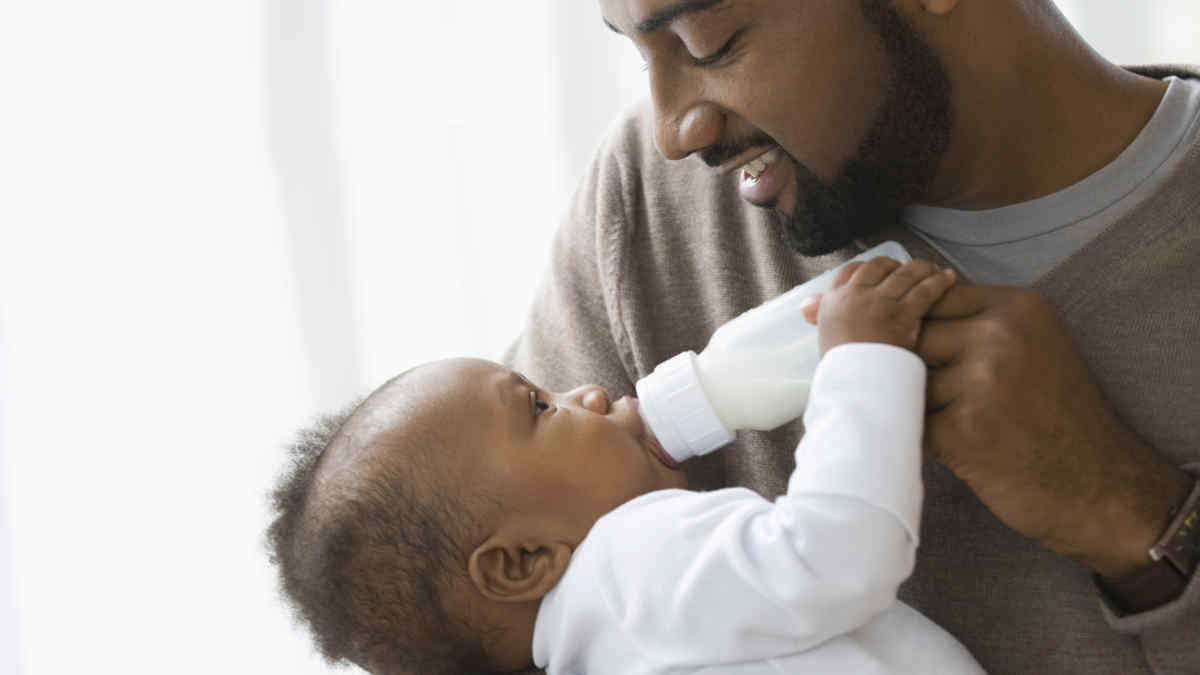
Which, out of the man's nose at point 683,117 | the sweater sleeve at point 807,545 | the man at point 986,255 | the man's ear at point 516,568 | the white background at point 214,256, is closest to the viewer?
the sweater sleeve at point 807,545

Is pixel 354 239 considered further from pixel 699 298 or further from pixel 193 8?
pixel 699 298

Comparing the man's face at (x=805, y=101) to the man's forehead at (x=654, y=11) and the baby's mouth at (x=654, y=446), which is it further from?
the baby's mouth at (x=654, y=446)

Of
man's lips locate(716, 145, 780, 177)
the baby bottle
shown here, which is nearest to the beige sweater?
man's lips locate(716, 145, 780, 177)

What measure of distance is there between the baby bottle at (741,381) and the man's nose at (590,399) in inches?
3.7

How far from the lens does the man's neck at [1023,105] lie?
131 cm

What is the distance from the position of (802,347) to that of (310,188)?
3.31 ft

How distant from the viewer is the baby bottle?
3.78 feet

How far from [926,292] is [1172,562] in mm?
323

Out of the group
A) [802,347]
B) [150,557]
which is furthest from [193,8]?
[802,347]

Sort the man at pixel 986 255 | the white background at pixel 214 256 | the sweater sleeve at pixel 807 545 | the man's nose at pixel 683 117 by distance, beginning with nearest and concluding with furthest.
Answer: the sweater sleeve at pixel 807 545, the man at pixel 986 255, the man's nose at pixel 683 117, the white background at pixel 214 256

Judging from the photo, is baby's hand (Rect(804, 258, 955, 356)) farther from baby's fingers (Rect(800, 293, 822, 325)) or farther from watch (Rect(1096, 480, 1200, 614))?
watch (Rect(1096, 480, 1200, 614))

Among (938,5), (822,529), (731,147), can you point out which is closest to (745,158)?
(731,147)

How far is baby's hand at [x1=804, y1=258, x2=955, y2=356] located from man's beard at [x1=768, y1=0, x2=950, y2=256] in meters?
0.22

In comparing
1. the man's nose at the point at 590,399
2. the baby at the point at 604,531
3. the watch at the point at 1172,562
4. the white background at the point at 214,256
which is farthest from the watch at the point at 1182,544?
the white background at the point at 214,256
